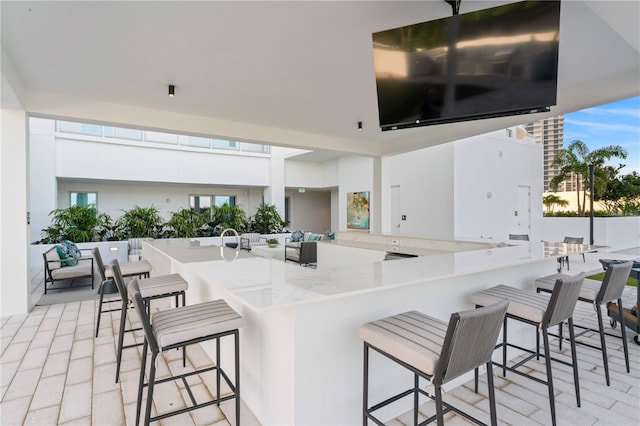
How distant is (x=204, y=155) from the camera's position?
33.8 feet

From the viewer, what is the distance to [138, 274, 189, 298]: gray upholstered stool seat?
2.48 meters


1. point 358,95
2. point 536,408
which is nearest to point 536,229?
point 358,95

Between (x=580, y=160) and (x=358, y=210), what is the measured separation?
8.20 meters

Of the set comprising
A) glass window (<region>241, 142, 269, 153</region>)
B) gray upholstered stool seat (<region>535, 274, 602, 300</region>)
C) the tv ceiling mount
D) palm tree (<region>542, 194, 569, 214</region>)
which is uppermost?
glass window (<region>241, 142, 269, 153</region>)

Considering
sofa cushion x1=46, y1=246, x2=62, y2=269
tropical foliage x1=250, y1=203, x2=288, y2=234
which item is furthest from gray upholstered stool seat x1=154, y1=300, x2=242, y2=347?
tropical foliage x1=250, y1=203, x2=288, y2=234

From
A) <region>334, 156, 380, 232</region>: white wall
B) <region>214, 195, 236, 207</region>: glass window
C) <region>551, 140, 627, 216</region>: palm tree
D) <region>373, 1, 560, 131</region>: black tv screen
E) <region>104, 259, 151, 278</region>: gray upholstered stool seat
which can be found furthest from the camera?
<region>214, 195, 236, 207</region>: glass window

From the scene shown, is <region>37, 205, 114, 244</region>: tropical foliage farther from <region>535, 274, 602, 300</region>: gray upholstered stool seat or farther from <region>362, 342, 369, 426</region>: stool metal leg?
<region>535, 274, 602, 300</region>: gray upholstered stool seat

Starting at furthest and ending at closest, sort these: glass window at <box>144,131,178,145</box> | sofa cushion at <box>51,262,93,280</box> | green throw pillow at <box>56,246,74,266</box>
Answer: glass window at <box>144,131,178,145</box>, green throw pillow at <box>56,246,74,266</box>, sofa cushion at <box>51,262,93,280</box>

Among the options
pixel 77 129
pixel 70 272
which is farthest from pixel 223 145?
pixel 70 272

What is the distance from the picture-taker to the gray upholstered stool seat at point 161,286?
2478 mm

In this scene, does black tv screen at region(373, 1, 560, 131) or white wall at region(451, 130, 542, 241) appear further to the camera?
white wall at region(451, 130, 542, 241)

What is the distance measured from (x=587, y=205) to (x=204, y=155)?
45.5ft

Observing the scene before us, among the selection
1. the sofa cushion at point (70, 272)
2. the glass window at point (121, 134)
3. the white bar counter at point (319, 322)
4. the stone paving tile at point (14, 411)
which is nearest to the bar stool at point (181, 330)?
the white bar counter at point (319, 322)

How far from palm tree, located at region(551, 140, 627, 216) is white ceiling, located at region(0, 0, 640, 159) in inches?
360
